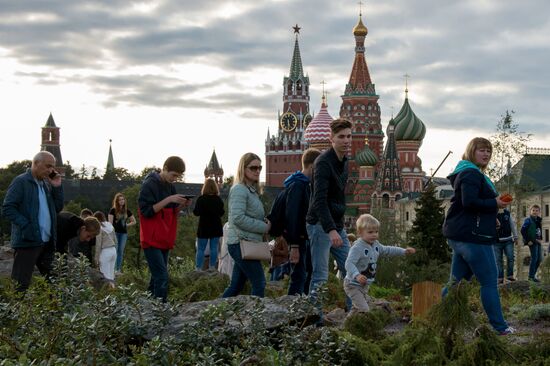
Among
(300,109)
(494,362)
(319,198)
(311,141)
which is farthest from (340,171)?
(300,109)

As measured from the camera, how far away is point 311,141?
4788 inches

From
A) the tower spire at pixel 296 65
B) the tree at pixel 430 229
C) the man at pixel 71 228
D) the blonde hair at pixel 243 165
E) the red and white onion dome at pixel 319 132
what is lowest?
the tree at pixel 430 229

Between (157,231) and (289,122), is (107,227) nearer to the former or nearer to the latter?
(157,231)

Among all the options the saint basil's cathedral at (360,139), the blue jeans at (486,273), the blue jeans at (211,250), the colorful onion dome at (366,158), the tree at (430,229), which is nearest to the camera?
the blue jeans at (486,273)

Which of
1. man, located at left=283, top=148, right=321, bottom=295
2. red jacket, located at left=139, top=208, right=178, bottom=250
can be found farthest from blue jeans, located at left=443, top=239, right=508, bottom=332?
red jacket, located at left=139, top=208, right=178, bottom=250

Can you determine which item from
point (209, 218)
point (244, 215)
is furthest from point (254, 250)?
point (209, 218)

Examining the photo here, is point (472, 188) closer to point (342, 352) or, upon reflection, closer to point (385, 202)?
point (342, 352)

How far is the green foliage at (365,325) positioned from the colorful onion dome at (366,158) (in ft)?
357

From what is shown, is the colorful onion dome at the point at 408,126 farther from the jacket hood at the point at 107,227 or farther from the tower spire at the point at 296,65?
the jacket hood at the point at 107,227

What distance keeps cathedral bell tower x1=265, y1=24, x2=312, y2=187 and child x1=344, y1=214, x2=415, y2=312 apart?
13379 centimetres

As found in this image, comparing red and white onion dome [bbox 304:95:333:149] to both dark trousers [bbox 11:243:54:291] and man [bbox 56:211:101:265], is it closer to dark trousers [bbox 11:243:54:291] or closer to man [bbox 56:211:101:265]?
man [bbox 56:211:101:265]

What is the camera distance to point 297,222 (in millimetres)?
8961

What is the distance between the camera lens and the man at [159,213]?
9.04 meters

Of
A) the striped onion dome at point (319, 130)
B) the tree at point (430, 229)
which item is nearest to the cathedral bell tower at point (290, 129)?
the striped onion dome at point (319, 130)
